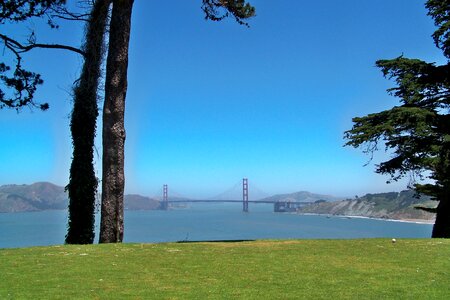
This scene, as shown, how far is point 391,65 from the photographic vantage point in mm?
14531

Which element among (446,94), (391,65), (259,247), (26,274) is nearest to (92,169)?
(259,247)

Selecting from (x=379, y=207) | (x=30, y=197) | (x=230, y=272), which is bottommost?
(x=230, y=272)

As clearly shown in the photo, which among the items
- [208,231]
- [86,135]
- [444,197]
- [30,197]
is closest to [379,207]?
[208,231]

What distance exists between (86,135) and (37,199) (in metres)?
150

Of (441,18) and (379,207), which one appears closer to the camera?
(441,18)

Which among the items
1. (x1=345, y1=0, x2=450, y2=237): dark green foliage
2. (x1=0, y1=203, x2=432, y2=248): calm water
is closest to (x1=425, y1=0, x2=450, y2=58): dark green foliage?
(x1=345, y1=0, x2=450, y2=237): dark green foliage

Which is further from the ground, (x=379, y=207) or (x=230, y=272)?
(x=379, y=207)

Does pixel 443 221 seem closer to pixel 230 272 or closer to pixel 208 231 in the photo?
pixel 230 272

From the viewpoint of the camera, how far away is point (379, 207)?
128000 millimetres

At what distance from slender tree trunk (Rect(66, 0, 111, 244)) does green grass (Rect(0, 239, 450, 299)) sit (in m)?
2.84

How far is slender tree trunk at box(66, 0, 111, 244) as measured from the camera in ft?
36.4

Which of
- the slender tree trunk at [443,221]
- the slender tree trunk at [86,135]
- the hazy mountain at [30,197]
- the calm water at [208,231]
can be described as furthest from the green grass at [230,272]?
the hazy mountain at [30,197]

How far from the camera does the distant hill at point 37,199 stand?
13900 centimetres

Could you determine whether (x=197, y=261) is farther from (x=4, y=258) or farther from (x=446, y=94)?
(x=446, y=94)
